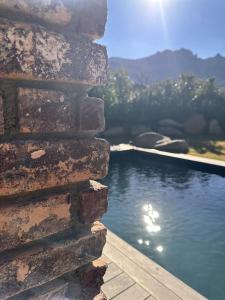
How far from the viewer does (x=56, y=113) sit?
1.07 meters

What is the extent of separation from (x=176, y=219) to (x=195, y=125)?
1793 cm

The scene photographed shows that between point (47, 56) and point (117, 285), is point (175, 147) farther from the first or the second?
point (47, 56)

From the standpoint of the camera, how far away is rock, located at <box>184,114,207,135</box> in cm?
2564

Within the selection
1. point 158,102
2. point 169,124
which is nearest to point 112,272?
point 169,124

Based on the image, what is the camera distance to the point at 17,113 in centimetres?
97

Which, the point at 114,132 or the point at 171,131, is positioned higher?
the point at 171,131

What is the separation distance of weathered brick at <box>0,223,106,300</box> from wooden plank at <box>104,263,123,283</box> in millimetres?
3588

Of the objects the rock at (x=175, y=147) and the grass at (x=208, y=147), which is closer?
the grass at (x=208, y=147)

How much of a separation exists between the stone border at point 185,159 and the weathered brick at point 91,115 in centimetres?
1365

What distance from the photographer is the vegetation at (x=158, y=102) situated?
2686 centimetres

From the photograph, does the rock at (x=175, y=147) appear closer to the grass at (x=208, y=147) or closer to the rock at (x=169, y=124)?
the grass at (x=208, y=147)

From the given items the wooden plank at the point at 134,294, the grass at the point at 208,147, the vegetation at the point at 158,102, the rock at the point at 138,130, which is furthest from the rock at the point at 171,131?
the wooden plank at the point at 134,294

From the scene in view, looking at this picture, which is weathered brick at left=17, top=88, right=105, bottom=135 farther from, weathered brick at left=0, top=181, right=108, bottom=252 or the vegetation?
the vegetation

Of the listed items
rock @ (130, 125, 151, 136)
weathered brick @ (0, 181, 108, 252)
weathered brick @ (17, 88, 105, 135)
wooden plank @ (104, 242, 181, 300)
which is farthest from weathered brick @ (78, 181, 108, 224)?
rock @ (130, 125, 151, 136)
